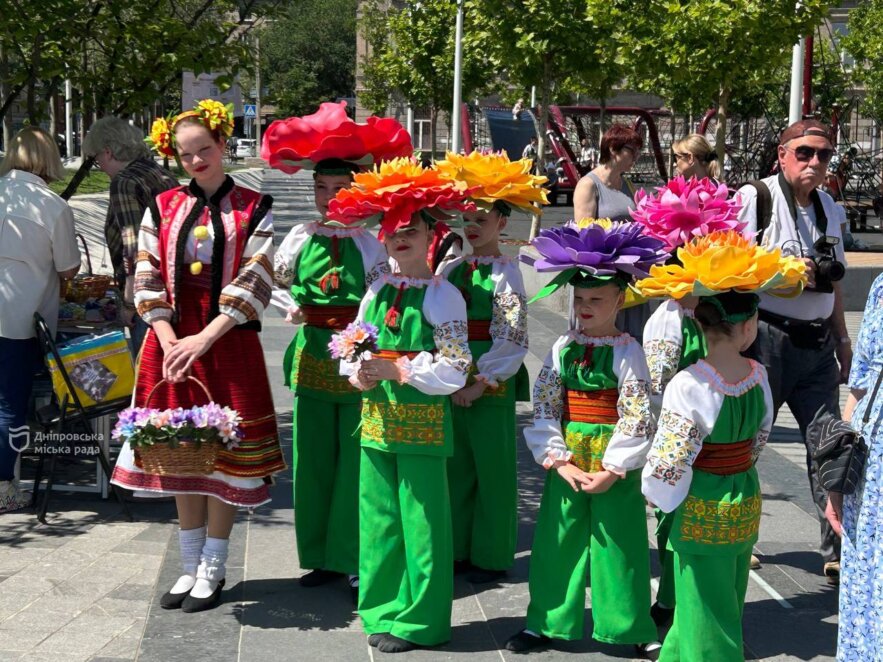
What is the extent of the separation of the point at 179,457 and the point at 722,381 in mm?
2136

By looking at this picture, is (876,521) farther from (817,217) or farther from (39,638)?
(39,638)

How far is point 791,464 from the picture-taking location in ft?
25.9

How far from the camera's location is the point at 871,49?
3275 centimetres

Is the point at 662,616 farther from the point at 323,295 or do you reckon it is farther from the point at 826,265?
the point at 323,295

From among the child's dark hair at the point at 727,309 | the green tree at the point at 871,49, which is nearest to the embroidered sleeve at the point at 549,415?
the child's dark hair at the point at 727,309

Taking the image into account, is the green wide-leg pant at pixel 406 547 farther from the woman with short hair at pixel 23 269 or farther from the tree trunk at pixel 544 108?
the tree trunk at pixel 544 108

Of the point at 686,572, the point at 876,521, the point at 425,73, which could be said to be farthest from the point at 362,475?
the point at 425,73

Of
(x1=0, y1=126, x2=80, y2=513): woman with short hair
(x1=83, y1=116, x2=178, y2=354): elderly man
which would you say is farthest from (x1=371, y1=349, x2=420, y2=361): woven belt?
(x1=0, y1=126, x2=80, y2=513): woman with short hair

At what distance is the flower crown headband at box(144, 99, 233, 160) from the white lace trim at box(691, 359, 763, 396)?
2111 mm

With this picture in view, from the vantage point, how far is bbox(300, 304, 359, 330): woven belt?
5.36 m

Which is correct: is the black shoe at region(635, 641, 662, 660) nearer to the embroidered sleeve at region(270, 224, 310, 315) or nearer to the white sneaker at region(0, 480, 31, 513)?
the embroidered sleeve at region(270, 224, 310, 315)

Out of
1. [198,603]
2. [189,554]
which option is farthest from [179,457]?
[198,603]

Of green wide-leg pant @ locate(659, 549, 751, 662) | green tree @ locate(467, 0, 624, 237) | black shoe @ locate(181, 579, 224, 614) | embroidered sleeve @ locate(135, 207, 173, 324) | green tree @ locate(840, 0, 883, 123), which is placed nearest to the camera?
green wide-leg pant @ locate(659, 549, 751, 662)

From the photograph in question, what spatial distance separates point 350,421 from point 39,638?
1.50m
